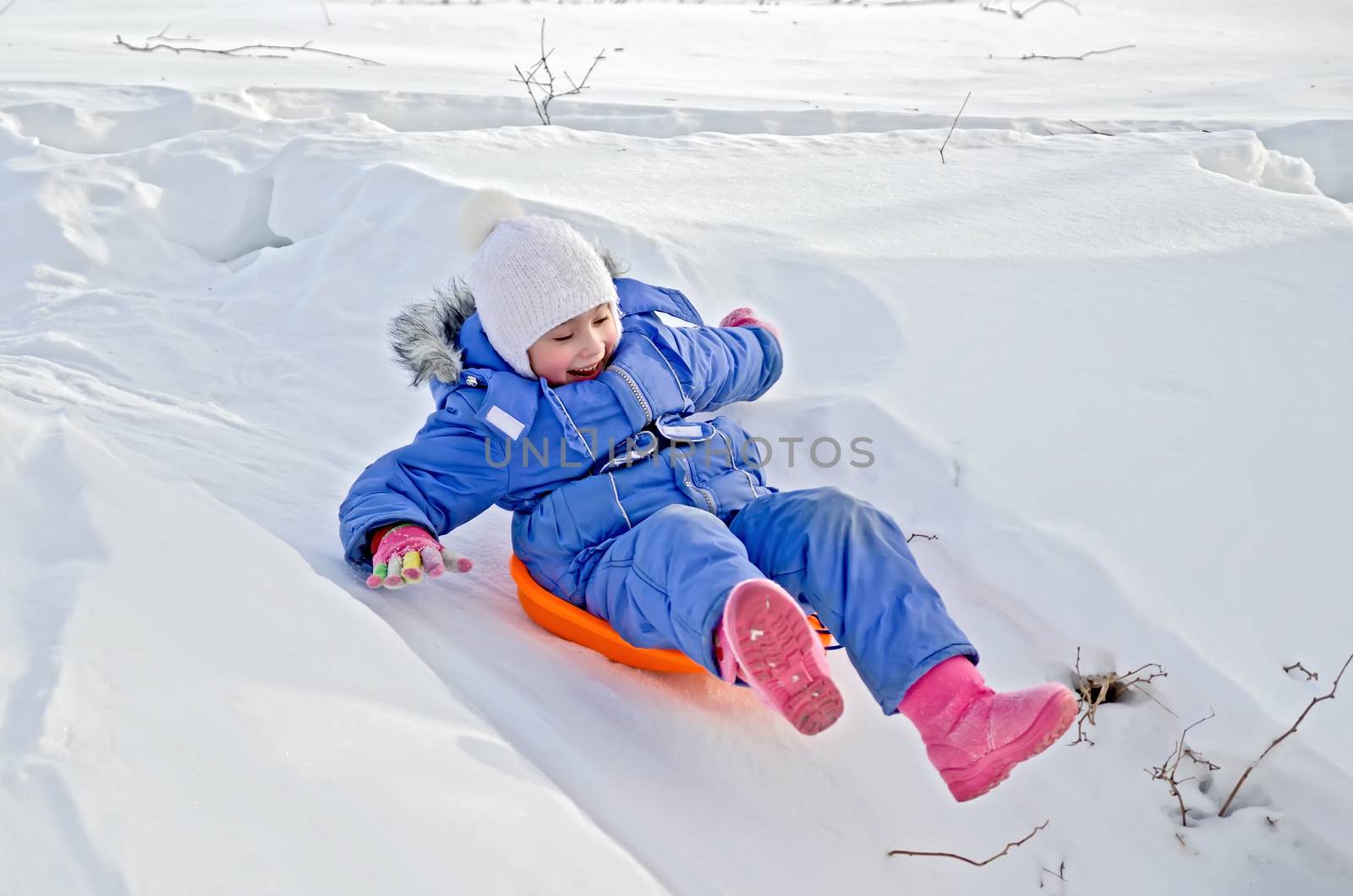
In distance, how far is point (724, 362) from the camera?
91.9 inches

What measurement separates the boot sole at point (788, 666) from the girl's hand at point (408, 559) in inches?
24.7

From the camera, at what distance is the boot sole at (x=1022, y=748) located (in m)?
1.43

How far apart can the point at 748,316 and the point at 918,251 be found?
2.25 feet

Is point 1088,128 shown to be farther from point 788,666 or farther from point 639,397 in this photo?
point 788,666

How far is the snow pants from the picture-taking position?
5.23ft

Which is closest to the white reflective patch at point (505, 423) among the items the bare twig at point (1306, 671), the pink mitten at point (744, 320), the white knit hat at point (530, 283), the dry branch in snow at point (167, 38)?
the white knit hat at point (530, 283)

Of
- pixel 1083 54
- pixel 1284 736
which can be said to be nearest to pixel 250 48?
pixel 1083 54

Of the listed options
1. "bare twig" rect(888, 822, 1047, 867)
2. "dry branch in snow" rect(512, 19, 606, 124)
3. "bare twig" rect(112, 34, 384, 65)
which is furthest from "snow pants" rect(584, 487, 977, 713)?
"bare twig" rect(112, 34, 384, 65)

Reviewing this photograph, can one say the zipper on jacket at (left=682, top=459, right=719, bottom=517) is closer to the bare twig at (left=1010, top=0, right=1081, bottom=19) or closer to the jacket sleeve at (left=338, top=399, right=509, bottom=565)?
the jacket sleeve at (left=338, top=399, right=509, bottom=565)

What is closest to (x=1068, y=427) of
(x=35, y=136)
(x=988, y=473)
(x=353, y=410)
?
(x=988, y=473)

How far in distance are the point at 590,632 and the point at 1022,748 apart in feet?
2.48

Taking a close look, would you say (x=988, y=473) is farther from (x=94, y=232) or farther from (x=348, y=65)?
(x=348, y=65)

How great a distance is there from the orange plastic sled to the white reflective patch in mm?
269

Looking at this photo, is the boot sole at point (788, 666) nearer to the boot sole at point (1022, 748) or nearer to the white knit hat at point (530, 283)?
the boot sole at point (1022, 748)
